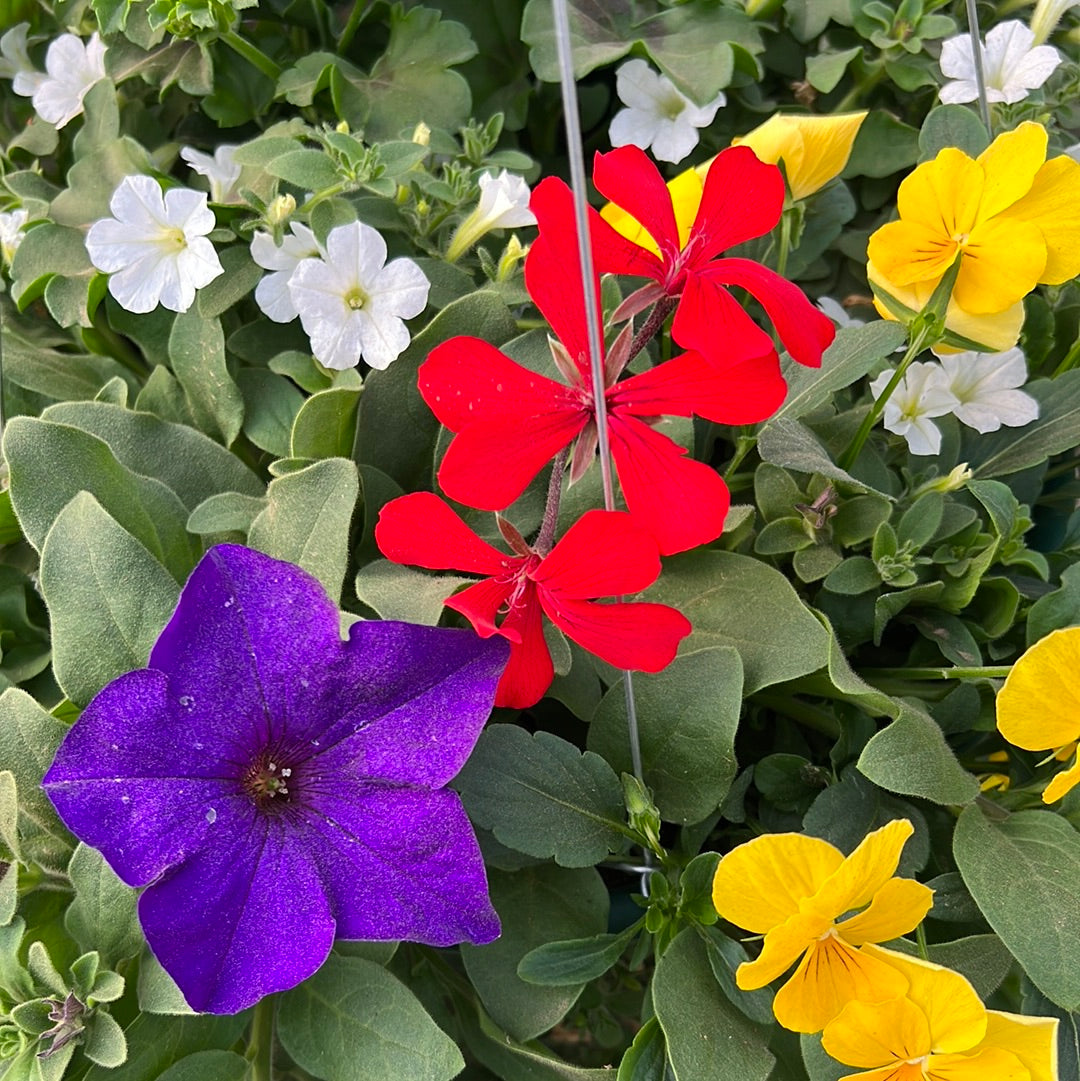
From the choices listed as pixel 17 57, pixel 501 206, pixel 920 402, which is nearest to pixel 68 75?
pixel 17 57

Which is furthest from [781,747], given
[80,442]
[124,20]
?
[124,20]

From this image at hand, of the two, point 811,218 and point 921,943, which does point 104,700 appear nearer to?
point 921,943

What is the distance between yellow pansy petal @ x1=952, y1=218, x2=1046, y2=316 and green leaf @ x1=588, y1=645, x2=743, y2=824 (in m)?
0.18

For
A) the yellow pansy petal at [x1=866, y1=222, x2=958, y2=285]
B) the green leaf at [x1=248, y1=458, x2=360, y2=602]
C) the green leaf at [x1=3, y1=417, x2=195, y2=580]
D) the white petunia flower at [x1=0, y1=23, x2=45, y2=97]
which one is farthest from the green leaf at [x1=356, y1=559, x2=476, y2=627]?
the white petunia flower at [x1=0, y1=23, x2=45, y2=97]

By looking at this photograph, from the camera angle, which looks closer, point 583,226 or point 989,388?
point 583,226

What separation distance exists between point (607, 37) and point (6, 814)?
1.88 feet

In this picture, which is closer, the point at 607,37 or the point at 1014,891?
the point at 1014,891

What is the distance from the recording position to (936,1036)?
394 millimetres

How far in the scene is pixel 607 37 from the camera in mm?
697

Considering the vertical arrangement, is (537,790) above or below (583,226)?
below

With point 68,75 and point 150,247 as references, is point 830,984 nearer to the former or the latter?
point 150,247

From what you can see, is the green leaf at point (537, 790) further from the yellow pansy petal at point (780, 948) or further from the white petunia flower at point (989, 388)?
the white petunia flower at point (989, 388)

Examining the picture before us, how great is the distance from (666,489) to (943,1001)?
209mm

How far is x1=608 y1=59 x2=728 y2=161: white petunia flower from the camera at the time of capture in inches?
25.3
